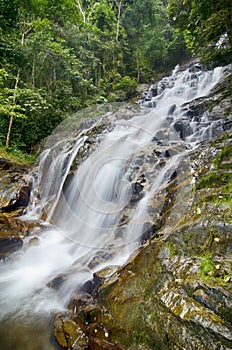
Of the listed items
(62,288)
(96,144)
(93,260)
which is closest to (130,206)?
(93,260)

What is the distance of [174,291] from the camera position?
8.00ft

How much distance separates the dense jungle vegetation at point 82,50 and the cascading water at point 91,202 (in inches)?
78.4

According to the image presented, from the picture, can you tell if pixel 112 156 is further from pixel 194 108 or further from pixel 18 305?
pixel 18 305

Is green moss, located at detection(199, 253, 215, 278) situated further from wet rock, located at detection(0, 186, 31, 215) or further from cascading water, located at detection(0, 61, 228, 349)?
wet rock, located at detection(0, 186, 31, 215)

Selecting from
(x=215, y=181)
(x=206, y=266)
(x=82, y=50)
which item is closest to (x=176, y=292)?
(x=206, y=266)

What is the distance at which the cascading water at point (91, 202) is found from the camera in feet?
14.1

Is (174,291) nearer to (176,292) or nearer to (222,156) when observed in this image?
(176,292)

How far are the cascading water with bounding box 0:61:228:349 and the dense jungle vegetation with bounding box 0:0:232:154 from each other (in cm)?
199

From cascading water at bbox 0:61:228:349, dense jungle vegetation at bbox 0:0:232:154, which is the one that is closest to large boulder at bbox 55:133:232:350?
Answer: cascading water at bbox 0:61:228:349

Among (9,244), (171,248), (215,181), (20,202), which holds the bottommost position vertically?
(9,244)

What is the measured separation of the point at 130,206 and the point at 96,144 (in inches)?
166

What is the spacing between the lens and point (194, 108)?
910 cm

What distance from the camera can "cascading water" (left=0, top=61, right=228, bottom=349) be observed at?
14.1 feet

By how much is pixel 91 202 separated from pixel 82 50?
38.2ft
